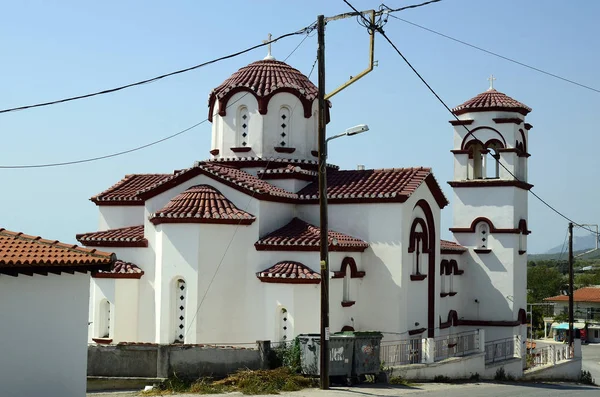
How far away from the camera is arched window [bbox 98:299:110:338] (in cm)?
2906

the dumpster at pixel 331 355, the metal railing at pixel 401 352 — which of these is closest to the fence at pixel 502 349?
the metal railing at pixel 401 352

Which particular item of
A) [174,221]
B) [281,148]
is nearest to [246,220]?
[174,221]

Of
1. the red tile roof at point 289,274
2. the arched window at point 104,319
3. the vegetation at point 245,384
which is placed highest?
the red tile roof at point 289,274

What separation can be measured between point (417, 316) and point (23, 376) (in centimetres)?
1656

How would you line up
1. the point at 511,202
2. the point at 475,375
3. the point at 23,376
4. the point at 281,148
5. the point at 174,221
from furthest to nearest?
the point at 511,202
the point at 281,148
the point at 475,375
the point at 174,221
the point at 23,376

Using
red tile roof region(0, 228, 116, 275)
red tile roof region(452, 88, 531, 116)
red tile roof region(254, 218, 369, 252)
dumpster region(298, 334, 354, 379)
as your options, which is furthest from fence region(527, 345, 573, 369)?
red tile roof region(0, 228, 116, 275)

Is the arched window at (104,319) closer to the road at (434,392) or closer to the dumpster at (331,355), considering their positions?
the road at (434,392)

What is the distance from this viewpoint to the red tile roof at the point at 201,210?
1059 inches

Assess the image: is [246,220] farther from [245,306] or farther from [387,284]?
[387,284]

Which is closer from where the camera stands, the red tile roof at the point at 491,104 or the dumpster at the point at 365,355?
the dumpster at the point at 365,355

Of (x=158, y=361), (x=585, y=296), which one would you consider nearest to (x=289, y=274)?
(x=158, y=361)

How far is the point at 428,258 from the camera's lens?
31188mm

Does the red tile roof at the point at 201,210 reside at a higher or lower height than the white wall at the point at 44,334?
higher

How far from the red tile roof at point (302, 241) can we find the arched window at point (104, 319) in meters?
5.54
